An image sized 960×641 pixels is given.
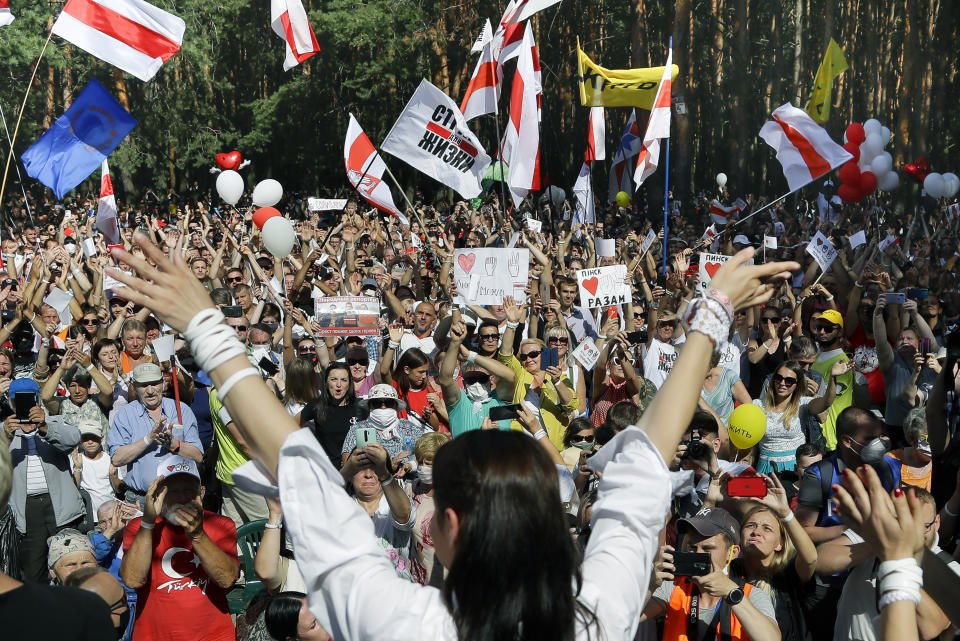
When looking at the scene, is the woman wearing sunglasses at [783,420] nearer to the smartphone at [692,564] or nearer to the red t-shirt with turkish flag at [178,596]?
the smartphone at [692,564]

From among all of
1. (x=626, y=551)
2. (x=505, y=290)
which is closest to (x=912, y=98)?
(x=505, y=290)

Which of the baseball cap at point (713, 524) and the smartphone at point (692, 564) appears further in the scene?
the baseball cap at point (713, 524)

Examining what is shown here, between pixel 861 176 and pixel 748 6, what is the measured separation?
15.7m

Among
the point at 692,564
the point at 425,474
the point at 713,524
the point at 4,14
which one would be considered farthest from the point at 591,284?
the point at 4,14

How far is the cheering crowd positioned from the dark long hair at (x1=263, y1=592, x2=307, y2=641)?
0.04ft

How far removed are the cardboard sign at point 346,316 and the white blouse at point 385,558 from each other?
6008mm

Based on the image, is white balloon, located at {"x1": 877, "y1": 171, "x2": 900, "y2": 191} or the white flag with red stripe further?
white balloon, located at {"x1": 877, "y1": 171, "x2": 900, "y2": 191}

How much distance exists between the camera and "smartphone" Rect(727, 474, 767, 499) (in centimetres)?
385

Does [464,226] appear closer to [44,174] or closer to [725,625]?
[44,174]

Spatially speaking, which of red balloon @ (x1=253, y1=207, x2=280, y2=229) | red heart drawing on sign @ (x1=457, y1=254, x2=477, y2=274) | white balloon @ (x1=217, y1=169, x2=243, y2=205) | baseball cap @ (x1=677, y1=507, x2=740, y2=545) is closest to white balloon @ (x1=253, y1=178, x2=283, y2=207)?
white balloon @ (x1=217, y1=169, x2=243, y2=205)

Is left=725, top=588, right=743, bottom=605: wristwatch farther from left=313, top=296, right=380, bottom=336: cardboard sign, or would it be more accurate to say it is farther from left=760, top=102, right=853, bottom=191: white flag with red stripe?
left=760, top=102, right=853, bottom=191: white flag with red stripe

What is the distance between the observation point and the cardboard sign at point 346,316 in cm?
766

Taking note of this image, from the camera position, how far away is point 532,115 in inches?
432

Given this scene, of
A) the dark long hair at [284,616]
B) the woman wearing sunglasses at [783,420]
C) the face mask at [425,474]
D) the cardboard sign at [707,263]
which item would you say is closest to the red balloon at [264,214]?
the cardboard sign at [707,263]
